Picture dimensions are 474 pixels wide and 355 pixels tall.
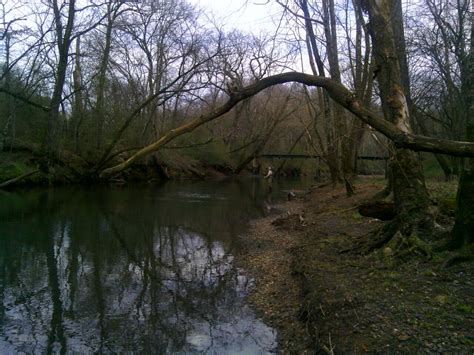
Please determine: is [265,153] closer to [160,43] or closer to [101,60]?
[160,43]

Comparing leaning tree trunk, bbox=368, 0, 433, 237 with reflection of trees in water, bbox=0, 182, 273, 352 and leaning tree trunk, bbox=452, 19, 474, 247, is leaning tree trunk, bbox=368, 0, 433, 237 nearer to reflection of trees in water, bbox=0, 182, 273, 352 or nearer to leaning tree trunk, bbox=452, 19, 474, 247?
leaning tree trunk, bbox=452, 19, 474, 247

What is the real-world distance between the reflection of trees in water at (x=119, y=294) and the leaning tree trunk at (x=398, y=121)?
3344mm

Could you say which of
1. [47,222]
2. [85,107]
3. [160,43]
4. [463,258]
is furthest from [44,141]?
[463,258]

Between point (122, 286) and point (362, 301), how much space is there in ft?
15.1

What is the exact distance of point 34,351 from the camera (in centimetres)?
556

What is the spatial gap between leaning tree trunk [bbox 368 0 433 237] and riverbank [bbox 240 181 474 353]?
2.91ft

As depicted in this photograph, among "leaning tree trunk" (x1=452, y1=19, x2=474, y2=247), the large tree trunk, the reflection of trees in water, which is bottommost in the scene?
the reflection of trees in water

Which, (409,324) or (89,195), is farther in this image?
(89,195)

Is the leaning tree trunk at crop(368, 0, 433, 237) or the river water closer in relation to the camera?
the river water

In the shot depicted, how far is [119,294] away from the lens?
25.8 feet

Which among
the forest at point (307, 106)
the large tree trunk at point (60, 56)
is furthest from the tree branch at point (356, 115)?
the large tree trunk at point (60, 56)

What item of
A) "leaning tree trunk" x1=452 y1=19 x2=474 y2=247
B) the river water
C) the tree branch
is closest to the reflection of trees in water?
the river water

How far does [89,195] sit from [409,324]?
22.1 m

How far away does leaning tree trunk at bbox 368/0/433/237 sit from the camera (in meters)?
7.71
